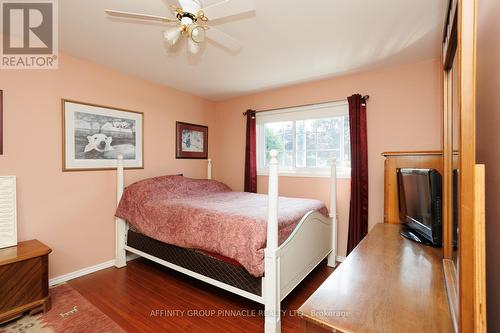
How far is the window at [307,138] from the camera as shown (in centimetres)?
316

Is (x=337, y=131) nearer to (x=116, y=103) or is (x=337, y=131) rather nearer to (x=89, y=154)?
(x=116, y=103)

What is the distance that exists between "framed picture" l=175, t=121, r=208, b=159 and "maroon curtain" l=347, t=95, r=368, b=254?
2427 millimetres

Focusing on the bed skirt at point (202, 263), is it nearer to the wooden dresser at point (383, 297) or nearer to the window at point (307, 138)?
the wooden dresser at point (383, 297)

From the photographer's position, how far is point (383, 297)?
0.99m

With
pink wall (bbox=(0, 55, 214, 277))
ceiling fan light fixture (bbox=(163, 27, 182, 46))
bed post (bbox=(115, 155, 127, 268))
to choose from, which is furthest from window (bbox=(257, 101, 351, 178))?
ceiling fan light fixture (bbox=(163, 27, 182, 46))

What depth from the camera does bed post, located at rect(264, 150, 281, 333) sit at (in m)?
1.72

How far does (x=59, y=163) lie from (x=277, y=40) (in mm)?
2592

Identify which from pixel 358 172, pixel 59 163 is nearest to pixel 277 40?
pixel 358 172

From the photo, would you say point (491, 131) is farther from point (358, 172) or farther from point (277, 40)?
point (358, 172)

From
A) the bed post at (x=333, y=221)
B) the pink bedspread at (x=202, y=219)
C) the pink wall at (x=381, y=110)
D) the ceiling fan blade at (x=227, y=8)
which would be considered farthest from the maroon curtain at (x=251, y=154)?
the ceiling fan blade at (x=227, y=8)

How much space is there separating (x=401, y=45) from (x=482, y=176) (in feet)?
7.53

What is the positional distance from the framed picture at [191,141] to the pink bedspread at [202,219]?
0.71 meters

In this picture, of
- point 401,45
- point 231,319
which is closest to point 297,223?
point 231,319

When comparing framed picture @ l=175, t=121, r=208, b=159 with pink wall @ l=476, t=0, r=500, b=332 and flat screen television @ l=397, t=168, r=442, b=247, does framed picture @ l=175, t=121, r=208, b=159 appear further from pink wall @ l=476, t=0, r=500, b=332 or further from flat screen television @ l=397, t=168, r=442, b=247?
pink wall @ l=476, t=0, r=500, b=332
